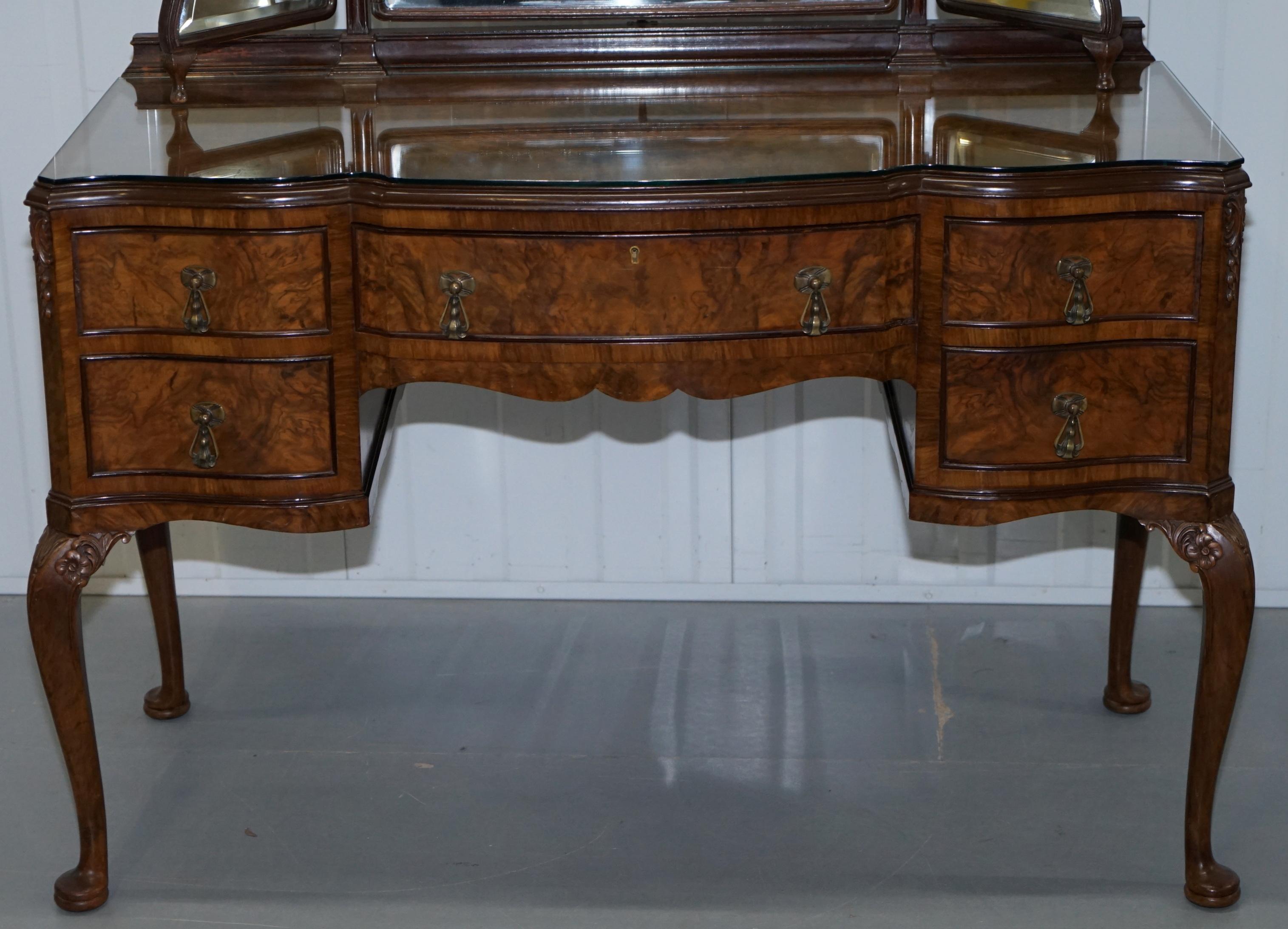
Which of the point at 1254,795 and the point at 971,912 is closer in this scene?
the point at 971,912

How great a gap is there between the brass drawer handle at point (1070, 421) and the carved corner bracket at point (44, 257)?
1.27 metres

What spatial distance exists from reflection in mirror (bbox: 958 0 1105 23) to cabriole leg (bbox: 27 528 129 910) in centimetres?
153

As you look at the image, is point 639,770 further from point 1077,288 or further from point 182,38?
point 182,38

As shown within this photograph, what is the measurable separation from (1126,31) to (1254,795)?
4.02 ft

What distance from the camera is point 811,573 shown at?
296 cm

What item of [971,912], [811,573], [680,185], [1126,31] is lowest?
[971,912]

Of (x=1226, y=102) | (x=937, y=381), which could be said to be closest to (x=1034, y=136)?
(x=937, y=381)

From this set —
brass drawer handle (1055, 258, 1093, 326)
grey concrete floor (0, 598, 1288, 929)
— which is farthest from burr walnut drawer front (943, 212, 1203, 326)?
grey concrete floor (0, 598, 1288, 929)

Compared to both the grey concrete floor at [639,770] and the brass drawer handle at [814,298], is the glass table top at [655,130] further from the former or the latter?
the grey concrete floor at [639,770]

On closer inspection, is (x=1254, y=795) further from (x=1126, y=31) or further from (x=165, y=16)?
(x=165, y=16)

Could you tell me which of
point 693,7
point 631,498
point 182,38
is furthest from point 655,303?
point 631,498

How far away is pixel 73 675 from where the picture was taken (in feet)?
6.54

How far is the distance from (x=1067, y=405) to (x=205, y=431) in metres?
1.11

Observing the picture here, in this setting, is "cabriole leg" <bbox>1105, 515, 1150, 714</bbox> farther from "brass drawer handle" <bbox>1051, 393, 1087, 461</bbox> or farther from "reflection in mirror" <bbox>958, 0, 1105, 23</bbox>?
"reflection in mirror" <bbox>958, 0, 1105, 23</bbox>
